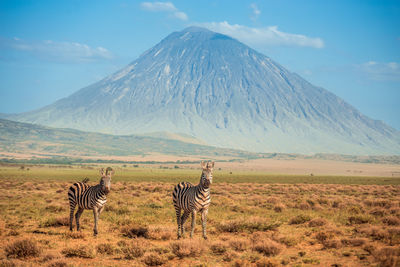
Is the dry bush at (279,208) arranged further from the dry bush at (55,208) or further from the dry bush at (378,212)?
the dry bush at (55,208)

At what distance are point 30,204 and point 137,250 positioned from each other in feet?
61.2

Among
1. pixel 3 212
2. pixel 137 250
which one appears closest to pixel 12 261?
pixel 137 250

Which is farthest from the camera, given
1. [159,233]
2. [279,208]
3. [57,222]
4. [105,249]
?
[279,208]

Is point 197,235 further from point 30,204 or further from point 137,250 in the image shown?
point 30,204

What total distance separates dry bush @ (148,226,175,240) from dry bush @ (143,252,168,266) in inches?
145

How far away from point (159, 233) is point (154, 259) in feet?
13.4

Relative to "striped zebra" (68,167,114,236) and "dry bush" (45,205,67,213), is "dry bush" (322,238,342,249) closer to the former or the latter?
"striped zebra" (68,167,114,236)

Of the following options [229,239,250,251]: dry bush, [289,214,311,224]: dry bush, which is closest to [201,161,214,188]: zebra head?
[229,239,250,251]: dry bush

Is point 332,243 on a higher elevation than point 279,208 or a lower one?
higher

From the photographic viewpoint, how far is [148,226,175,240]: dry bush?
57.7 feet

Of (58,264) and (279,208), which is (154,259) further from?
(279,208)

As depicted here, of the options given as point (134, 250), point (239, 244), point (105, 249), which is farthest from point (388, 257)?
point (105, 249)

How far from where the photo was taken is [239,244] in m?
15.7

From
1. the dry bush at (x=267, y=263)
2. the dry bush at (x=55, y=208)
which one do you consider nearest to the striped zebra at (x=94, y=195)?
the dry bush at (x=267, y=263)
